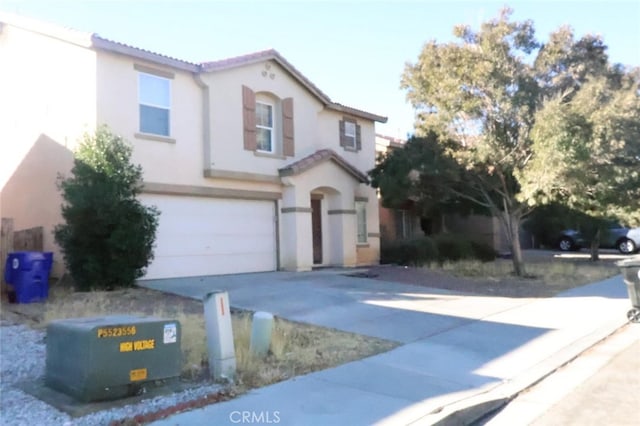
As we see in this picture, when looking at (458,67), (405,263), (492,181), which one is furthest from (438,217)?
(458,67)

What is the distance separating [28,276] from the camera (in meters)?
11.4

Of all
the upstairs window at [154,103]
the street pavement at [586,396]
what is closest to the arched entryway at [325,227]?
the upstairs window at [154,103]

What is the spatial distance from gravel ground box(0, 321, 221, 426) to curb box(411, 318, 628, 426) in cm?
238

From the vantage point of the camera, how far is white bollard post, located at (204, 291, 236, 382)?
6527 mm

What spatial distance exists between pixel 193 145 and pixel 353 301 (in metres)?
6.23

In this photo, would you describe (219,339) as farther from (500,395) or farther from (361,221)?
(361,221)

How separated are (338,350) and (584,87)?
1065cm

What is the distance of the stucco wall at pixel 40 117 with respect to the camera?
13688 mm

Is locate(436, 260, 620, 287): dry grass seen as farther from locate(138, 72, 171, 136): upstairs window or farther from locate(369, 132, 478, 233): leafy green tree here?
locate(138, 72, 171, 136): upstairs window

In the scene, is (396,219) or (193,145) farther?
(396,219)

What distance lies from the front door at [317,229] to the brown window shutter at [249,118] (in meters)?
3.42

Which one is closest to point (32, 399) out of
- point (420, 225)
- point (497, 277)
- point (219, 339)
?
point (219, 339)

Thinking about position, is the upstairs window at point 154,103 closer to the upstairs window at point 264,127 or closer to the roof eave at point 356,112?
the upstairs window at point 264,127

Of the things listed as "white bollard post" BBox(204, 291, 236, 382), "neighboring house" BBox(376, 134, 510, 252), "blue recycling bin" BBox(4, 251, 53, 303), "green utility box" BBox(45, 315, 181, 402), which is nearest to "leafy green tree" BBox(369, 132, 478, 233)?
"neighboring house" BBox(376, 134, 510, 252)
